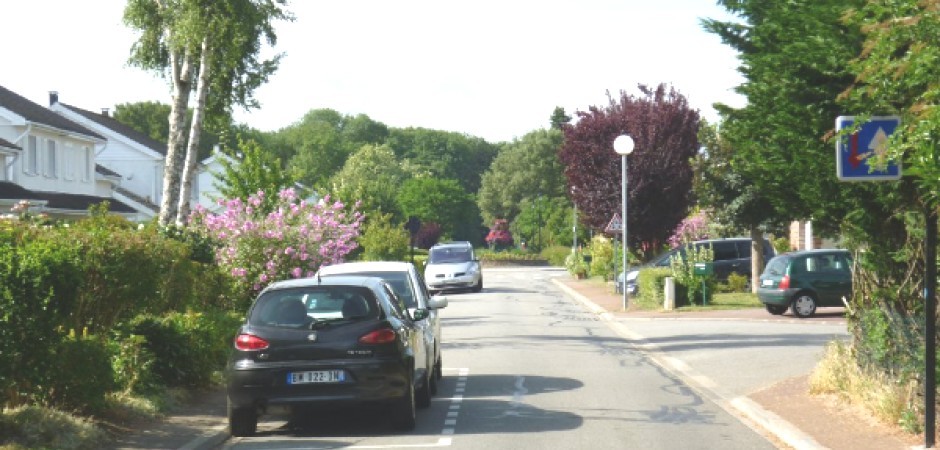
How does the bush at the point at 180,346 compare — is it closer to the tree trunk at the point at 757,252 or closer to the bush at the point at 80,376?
the bush at the point at 80,376

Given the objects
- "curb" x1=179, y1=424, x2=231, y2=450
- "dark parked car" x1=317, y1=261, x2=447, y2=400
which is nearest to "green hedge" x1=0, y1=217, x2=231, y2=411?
"curb" x1=179, y1=424, x2=231, y2=450

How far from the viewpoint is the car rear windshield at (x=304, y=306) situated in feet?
40.3

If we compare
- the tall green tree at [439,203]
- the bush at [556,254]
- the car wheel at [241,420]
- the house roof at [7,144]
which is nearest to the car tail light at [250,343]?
the car wheel at [241,420]

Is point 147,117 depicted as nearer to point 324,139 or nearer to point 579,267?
point 324,139

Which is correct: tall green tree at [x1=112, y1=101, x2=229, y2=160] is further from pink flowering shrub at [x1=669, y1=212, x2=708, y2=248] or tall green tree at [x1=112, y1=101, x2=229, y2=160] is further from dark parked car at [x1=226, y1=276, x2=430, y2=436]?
dark parked car at [x1=226, y1=276, x2=430, y2=436]

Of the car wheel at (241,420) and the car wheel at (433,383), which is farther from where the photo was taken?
the car wheel at (433,383)

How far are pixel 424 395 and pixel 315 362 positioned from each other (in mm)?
2356

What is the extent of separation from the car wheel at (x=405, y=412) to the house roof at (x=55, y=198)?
2564 centimetres

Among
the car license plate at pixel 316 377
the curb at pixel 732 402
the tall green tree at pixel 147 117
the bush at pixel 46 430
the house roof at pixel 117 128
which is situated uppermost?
the tall green tree at pixel 147 117

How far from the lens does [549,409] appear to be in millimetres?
13938

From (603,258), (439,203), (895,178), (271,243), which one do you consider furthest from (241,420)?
(439,203)

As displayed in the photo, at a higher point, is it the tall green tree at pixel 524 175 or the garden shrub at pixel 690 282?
the tall green tree at pixel 524 175

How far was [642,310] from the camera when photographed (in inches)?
1312

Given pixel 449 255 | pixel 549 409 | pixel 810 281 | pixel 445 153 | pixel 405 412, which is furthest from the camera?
pixel 445 153
